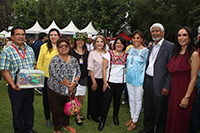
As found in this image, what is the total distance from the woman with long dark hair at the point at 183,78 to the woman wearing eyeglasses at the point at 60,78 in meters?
1.93

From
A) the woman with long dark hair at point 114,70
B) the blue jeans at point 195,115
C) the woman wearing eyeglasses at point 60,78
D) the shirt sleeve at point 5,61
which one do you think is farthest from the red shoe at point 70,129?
the blue jeans at point 195,115

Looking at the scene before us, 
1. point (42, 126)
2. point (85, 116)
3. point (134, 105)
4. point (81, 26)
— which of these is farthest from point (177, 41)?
point (81, 26)

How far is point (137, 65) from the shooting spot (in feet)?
10.9

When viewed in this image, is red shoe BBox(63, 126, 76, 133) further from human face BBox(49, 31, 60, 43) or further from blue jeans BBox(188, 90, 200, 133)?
blue jeans BBox(188, 90, 200, 133)

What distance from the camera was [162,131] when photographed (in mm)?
3045

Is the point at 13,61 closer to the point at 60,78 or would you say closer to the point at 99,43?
the point at 60,78

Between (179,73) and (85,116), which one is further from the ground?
(179,73)

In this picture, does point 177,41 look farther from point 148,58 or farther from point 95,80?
point 95,80

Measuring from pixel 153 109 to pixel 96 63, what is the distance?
1.65 m

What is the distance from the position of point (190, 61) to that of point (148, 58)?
89cm

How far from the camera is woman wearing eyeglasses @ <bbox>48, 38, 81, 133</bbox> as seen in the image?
115 inches

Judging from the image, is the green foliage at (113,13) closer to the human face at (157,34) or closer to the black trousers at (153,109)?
the human face at (157,34)

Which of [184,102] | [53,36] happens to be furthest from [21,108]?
[184,102]

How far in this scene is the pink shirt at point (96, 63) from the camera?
3.53 metres
